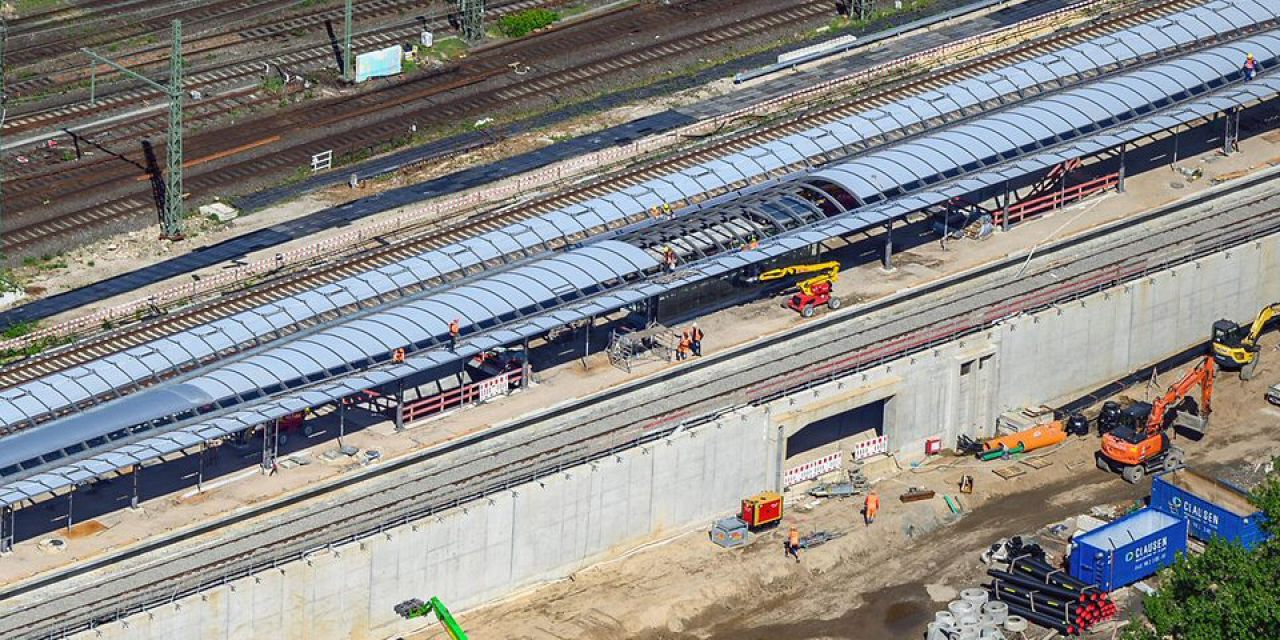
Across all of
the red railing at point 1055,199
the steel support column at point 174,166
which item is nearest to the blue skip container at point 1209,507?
the red railing at point 1055,199

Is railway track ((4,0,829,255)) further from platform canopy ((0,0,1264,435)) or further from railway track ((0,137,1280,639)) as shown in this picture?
railway track ((0,137,1280,639))

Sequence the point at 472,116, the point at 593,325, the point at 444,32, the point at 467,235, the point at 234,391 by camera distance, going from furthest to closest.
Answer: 1. the point at 444,32
2. the point at 472,116
3. the point at 467,235
4. the point at 593,325
5. the point at 234,391

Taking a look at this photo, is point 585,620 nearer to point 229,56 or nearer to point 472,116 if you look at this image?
point 472,116

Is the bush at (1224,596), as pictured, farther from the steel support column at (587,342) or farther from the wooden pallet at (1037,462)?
the steel support column at (587,342)

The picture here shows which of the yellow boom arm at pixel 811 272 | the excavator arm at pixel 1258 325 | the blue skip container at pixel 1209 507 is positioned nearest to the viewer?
the blue skip container at pixel 1209 507

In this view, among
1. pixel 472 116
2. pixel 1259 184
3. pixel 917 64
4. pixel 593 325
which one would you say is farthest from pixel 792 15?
pixel 593 325

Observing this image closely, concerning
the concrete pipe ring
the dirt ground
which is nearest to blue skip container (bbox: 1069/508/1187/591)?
the dirt ground

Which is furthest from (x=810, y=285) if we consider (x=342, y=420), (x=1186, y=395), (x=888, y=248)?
(x=342, y=420)
